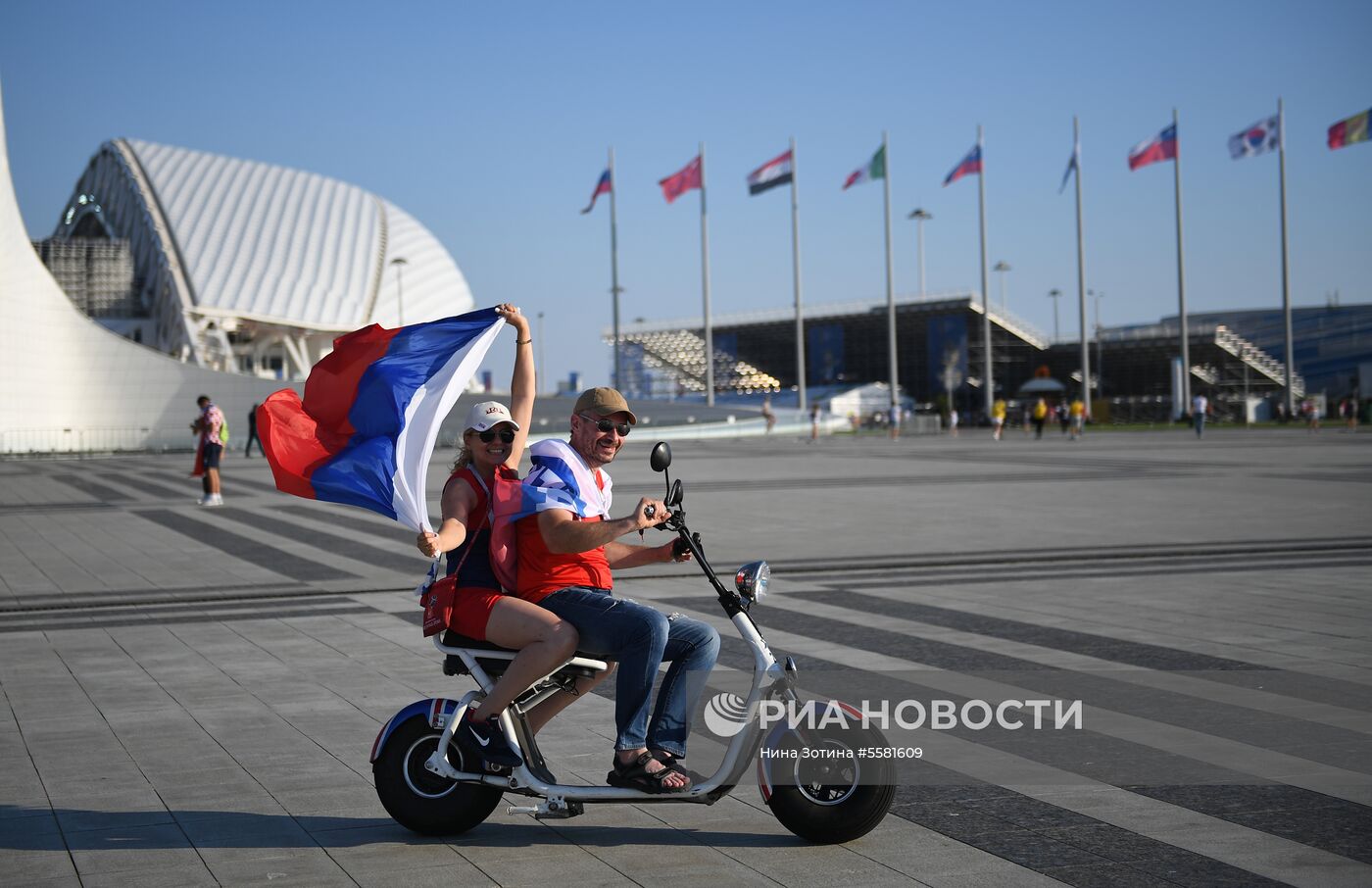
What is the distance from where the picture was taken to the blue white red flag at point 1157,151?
48.9 m

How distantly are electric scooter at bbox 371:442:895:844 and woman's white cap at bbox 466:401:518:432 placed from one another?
58 cm

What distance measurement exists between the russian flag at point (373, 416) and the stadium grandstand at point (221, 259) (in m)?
73.1

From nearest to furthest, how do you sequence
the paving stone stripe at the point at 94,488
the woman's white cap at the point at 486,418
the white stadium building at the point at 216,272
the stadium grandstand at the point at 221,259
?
the woman's white cap at the point at 486,418
the paving stone stripe at the point at 94,488
the white stadium building at the point at 216,272
the stadium grandstand at the point at 221,259

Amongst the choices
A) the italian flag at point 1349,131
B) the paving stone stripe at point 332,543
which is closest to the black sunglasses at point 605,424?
the paving stone stripe at point 332,543

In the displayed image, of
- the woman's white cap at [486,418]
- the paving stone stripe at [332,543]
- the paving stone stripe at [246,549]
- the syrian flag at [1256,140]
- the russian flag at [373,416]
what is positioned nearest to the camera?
the woman's white cap at [486,418]

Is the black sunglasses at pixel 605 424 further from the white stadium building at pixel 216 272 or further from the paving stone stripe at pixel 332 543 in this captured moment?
the white stadium building at pixel 216 272

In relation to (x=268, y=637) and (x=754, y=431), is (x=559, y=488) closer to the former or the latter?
(x=268, y=637)

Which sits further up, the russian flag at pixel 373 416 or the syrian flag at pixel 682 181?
the syrian flag at pixel 682 181

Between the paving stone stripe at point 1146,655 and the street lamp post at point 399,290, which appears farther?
the street lamp post at point 399,290

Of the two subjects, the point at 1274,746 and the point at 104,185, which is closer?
the point at 1274,746

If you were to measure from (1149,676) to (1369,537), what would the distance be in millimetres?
7501

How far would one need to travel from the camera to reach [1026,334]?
90562mm

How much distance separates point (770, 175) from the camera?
5397 centimetres

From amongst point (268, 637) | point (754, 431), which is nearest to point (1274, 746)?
point (268, 637)
